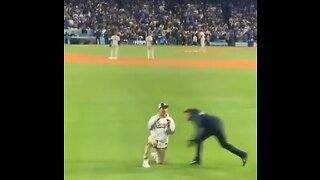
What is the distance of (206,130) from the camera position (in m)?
4.31

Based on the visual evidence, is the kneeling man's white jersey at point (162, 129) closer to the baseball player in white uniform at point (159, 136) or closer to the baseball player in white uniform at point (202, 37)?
the baseball player in white uniform at point (159, 136)

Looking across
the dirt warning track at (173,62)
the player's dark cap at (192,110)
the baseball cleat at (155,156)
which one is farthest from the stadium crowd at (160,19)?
the baseball cleat at (155,156)

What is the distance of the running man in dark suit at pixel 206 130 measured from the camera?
4305mm

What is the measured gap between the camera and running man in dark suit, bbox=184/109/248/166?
14.1 feet

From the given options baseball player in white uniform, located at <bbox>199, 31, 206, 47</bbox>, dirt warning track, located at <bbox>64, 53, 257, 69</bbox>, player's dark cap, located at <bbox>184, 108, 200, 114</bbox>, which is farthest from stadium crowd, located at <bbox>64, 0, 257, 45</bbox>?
player's dark cap, located at <bbox>184, 108, 200, 114</bbox>

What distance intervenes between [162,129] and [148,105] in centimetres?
21

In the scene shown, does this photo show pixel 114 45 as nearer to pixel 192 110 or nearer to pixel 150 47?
pixel 150 47

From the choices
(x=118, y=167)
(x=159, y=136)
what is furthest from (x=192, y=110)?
(x=118, y=167)
